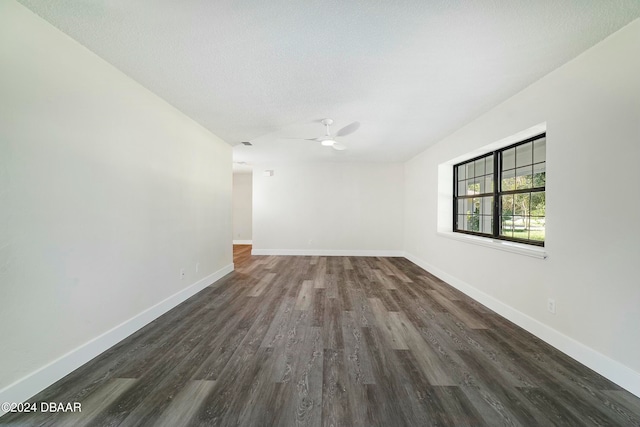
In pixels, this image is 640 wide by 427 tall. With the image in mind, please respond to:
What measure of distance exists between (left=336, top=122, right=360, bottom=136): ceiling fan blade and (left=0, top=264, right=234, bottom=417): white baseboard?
3.20 meters

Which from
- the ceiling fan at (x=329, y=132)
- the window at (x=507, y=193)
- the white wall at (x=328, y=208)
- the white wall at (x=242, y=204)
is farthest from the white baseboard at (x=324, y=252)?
the ceiling fan at (x=329, y=132)

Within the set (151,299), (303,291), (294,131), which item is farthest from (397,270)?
(151,299)

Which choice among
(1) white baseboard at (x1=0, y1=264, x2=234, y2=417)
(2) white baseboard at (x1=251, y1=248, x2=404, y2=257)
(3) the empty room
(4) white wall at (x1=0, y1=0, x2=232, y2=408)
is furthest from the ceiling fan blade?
(2) white baseboard at (x1=251, y1=248, x2=404, y2=257)

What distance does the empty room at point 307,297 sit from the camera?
146 cm

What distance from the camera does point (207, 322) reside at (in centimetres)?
253

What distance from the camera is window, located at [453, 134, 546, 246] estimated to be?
8.62 ft

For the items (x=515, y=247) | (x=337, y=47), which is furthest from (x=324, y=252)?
(x=337, y=47)

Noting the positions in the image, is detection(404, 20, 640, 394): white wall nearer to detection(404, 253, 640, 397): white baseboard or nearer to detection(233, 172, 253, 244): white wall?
detection(404, 253, 640, 397): white baseboard

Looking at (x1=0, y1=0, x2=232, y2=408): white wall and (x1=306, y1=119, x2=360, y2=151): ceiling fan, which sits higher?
(x1=306, y1=119, x2=360, y2=151): ceiling fan

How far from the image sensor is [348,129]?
3.62 meters

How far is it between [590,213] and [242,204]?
8.10 meters

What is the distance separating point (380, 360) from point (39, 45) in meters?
3.27

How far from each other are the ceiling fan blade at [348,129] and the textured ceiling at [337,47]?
0.47 metres

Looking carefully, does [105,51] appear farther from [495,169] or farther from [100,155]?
[495,169]
